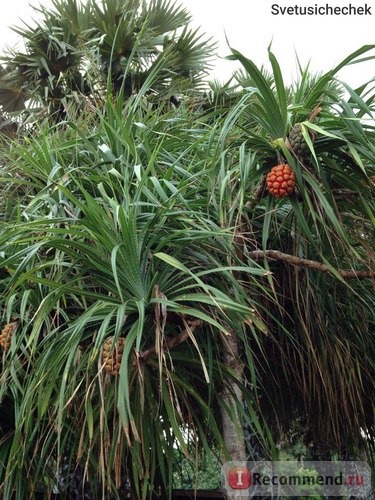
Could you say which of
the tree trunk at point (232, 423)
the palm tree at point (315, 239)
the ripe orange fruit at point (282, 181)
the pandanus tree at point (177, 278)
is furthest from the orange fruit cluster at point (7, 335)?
the ripe orange fruit at point (282, 181)

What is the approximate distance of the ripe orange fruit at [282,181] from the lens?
2.77 metres

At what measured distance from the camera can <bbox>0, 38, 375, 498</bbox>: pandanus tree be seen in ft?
8.73

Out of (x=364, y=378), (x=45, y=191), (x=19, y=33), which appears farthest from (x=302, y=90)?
(x=19, y=33)

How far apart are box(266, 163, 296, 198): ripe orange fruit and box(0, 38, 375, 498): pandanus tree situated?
A: 1 centimetres

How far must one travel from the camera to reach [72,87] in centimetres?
559

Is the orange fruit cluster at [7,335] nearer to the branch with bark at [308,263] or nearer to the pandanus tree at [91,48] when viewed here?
the branch with bark at [308,263]

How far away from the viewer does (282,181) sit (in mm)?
2773

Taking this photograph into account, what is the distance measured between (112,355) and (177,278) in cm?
44

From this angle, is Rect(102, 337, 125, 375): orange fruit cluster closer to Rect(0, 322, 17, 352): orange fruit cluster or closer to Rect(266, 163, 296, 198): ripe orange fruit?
Rect(0, 322, 17, 352): orange fruit cluster

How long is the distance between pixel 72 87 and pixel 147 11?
1028 mm

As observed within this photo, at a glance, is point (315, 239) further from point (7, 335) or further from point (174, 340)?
point (7, 335)

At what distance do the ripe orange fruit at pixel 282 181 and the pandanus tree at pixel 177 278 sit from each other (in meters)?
0.01

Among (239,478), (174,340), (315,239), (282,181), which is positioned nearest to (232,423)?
(239,478)

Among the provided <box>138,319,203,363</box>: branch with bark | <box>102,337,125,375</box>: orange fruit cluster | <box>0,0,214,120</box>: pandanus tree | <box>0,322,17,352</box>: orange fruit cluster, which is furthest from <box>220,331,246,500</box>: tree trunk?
<box>0,0,214,120</box>: pandanus tree
